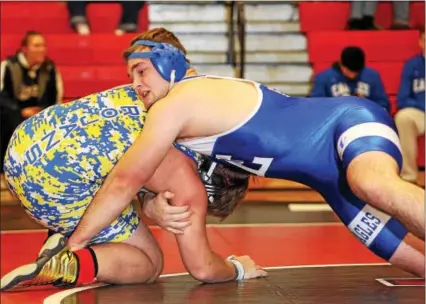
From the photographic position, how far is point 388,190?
2.88 meters

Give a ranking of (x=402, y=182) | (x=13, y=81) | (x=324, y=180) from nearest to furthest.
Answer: (x=402, y=182) → (x=324, y=180) → (x=13, y=81)

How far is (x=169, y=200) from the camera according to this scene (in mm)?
3312

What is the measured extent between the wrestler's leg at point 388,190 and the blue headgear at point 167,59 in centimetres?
70

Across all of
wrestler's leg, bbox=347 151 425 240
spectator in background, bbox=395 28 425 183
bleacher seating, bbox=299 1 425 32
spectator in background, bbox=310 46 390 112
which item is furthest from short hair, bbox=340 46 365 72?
wrestler's leg, bbox=347 151 425 240

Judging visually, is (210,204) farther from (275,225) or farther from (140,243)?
(275,225)

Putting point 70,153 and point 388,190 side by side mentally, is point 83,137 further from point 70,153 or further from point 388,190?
point 388,190

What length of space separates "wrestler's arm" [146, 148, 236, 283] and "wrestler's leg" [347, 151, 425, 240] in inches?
22.3

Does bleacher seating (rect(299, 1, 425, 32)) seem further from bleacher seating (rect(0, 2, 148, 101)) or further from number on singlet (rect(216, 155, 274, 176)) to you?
number on singlet (rect(216, 155, 274, 176))

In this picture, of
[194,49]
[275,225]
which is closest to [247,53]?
[194,49]

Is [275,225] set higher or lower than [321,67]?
lower

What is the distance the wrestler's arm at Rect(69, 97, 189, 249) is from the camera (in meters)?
3.05

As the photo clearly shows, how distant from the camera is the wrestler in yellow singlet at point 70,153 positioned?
10.6 feet

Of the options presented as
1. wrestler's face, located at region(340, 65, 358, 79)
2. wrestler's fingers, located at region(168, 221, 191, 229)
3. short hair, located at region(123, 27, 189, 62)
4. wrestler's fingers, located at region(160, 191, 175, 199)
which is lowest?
wrestler's fingers, located at region(168, 221, 191, 229)

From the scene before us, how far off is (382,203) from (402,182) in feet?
0.28
